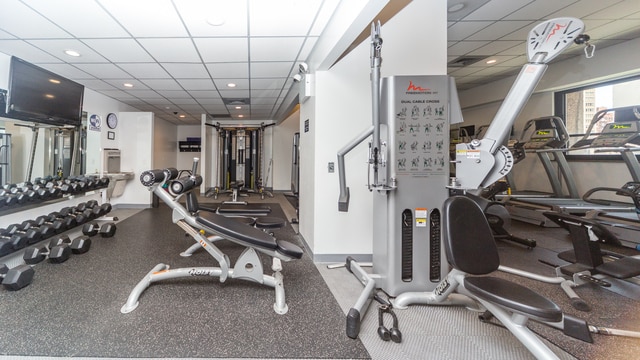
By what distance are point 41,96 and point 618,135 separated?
7661 mm

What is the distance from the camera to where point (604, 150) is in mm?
3428

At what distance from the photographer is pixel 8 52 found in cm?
326

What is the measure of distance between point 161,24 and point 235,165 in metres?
5.71

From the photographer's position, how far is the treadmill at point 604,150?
343 cm

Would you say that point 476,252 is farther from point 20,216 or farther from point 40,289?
point 20,216

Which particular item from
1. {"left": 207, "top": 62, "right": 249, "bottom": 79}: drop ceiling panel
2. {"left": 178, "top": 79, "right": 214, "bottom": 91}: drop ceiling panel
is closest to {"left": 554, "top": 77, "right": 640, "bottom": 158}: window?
{"left": 207, "top": 62, "right": 249, "bottom": 79}: drop ceiling panel

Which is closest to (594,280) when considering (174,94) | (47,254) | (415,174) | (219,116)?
(415,174)

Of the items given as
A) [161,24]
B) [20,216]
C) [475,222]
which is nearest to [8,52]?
[20,216]

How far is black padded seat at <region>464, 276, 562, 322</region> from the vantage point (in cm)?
118

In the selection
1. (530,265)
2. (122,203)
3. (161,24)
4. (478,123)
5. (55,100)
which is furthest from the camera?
(478,123)

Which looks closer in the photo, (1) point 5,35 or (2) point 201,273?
(2) point 201,273

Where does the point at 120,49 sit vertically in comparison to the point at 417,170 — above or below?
above

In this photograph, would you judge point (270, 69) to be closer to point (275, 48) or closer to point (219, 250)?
point (275, 48)

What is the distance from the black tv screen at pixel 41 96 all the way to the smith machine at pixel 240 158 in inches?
156
